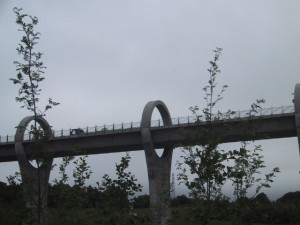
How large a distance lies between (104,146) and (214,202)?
45.7 metres

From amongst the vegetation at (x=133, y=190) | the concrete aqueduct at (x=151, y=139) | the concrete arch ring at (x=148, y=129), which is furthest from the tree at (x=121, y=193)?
the concrete arch ring at (x=148, y=129)

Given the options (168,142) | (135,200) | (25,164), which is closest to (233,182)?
(135,200)

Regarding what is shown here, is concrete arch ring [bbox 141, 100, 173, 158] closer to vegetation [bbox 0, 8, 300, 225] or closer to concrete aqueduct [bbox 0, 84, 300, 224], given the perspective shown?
concrete aqueduct [bbox 0, 84, 300, 224]

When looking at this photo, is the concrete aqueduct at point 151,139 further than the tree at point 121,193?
Yes

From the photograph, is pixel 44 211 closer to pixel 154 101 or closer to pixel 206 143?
pixel 206 143

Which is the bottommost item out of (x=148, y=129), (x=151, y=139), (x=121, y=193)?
(x=121, y=193)

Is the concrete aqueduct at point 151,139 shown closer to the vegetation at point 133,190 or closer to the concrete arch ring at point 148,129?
the concrete arch ring at point 148,129

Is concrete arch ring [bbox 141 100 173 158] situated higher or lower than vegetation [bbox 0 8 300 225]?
higher

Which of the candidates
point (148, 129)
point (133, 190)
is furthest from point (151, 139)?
point (133, 190)

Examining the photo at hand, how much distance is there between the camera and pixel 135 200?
339 inches

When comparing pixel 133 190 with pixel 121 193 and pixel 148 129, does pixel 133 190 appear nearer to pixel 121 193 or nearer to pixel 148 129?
pixel 121 193

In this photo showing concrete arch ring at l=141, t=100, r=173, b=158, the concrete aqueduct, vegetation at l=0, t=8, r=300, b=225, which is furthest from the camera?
concrete arch ring at l=141, t=100, r=173, b=158

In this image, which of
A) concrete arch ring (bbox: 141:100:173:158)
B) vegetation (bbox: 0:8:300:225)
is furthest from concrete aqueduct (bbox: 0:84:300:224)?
vegetation (bbox: 0:8:300:225)

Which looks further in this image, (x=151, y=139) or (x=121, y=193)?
(x=151, y=139)
